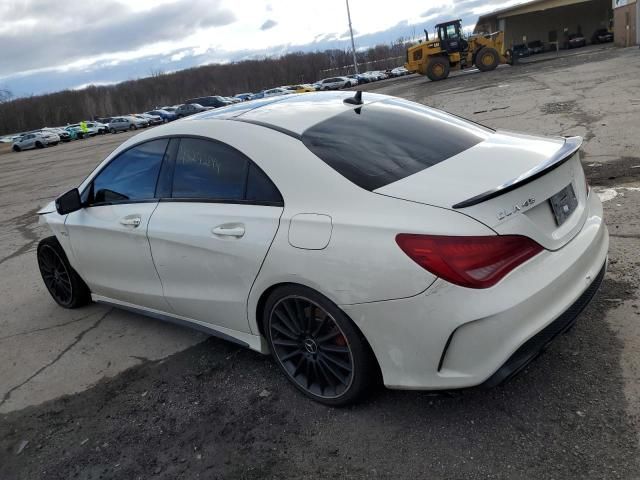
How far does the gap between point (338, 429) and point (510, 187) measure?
147 cm

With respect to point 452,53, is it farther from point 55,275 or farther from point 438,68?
point 55,275

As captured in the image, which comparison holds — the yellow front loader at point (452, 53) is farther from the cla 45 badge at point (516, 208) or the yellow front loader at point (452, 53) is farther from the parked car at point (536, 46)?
the cla 45 badge at point (516, 208)

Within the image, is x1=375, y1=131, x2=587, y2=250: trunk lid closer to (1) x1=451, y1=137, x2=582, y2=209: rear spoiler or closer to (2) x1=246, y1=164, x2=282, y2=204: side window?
(1) x1=451, y1=137, x2=582, y2=209: rear spoiler

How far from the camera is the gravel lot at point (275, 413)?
8.09ft

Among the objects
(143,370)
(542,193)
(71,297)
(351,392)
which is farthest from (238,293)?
(71,297)

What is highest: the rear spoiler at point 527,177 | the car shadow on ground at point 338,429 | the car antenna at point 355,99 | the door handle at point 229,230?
the car antenna at point 355,99

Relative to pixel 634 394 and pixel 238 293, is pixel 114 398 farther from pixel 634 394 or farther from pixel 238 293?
pixel 634 394

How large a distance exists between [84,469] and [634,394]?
279 centimetres

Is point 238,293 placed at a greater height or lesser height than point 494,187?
lesser

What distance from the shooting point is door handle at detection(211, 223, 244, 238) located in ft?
9.75

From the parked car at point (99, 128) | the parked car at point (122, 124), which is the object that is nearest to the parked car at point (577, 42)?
the parked car at point (122, 124)

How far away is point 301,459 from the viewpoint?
2625mm

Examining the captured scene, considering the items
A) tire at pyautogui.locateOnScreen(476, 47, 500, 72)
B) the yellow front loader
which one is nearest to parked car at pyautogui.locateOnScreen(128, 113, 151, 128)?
the yellow front loader

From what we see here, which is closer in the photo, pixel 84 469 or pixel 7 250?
pixel 84 469
